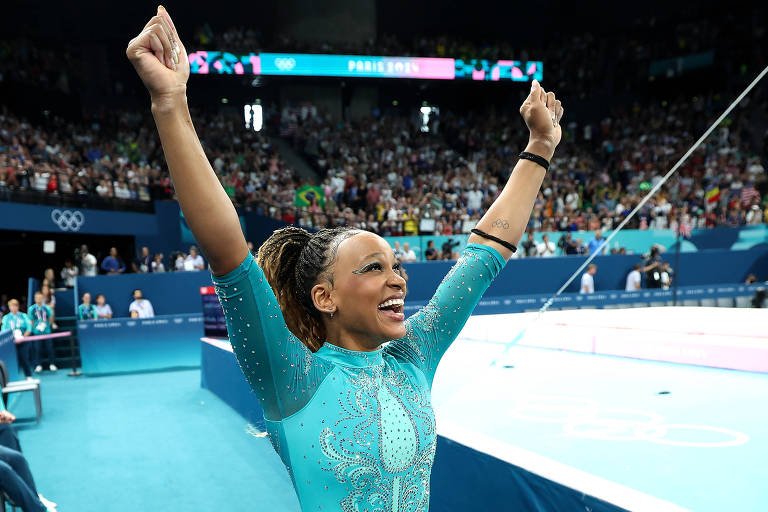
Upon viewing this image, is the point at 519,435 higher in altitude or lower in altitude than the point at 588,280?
higher

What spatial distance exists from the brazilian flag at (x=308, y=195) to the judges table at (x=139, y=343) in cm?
725

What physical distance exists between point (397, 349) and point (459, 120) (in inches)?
937

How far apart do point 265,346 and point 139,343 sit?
374 inches

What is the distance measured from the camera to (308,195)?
16891 mm

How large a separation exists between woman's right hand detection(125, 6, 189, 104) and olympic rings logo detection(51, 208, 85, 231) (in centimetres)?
1332

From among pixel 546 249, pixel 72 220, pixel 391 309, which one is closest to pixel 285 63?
pixel 72 220

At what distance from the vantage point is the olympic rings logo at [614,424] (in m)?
2.97

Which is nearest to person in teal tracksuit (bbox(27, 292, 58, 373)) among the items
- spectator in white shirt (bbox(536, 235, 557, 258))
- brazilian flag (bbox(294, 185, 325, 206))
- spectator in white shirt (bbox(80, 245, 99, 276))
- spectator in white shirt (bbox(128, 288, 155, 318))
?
spectator in white shirt (bbox(128, 288, 155, 318))

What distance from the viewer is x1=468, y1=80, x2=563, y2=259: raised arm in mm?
1494

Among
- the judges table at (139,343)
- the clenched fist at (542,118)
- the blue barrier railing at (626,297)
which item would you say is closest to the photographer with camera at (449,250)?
the blue barrier railing at (626,297)

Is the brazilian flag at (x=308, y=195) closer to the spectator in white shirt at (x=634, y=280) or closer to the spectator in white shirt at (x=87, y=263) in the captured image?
the spectator in white shirt at (x=87, y=263)

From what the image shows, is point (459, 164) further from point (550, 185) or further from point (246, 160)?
point (246, 160)

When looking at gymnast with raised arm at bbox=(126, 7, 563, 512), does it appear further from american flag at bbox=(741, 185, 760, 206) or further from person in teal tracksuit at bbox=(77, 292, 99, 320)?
american flag at bbox=(741, 185, 760, 206)

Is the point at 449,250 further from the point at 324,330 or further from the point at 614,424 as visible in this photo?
the point at 324,330
